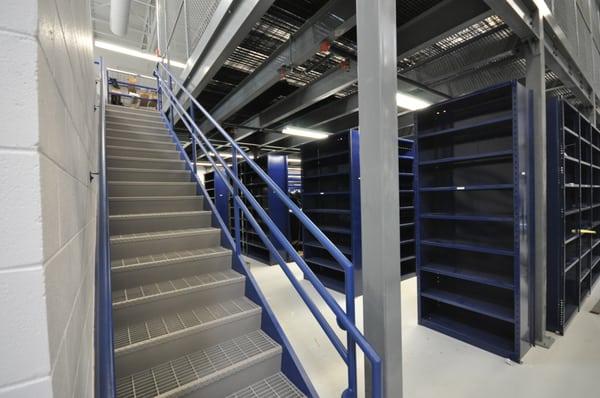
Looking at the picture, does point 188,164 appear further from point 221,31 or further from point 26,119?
point 26,119

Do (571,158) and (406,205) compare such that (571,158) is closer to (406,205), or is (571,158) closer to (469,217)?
(469,217)

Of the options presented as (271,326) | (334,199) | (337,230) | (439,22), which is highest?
(439,22)

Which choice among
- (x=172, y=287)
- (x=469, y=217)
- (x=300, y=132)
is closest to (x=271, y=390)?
(x=172, y=287)

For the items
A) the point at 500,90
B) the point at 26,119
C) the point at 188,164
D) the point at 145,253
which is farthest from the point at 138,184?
the point at 500,90

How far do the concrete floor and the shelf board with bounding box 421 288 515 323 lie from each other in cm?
37

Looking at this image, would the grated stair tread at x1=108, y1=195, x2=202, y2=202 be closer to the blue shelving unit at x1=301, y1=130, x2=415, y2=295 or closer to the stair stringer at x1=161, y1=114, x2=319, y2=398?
the stair stringer at x1=161, y1=114, x2=319, y2=398

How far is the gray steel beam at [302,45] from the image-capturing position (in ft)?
7.83

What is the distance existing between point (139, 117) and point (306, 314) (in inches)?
167

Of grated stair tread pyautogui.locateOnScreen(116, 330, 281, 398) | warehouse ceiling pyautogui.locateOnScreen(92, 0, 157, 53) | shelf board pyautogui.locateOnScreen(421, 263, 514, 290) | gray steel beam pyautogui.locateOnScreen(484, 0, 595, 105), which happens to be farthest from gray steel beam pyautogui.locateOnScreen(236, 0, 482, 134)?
warehouse ceiling pyautogui.locateOnScreen(92, 0, 157, 53)

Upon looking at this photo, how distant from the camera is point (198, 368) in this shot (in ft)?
5.20

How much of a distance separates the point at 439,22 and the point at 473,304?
282cm

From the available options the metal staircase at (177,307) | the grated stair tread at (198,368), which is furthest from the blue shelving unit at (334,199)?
the grated stair tread at (198,368)

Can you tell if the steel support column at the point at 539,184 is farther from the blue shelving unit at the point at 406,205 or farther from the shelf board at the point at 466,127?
the blue shelving unit at the point at 406,205

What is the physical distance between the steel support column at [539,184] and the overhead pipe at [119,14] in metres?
6.45
